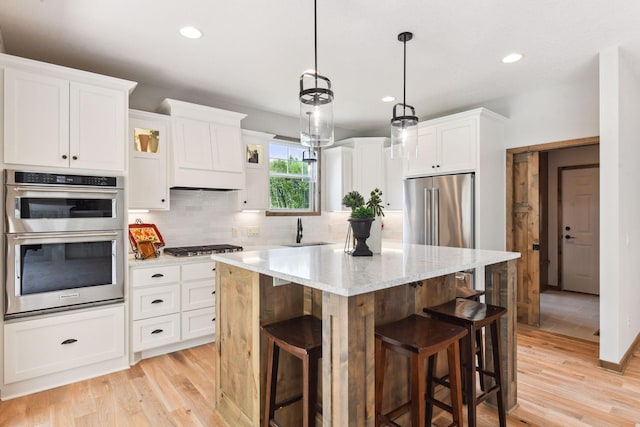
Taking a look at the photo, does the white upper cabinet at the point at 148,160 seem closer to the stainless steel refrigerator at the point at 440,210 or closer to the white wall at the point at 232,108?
the white wall at the point at 232,108

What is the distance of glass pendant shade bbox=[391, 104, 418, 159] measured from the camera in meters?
2.61

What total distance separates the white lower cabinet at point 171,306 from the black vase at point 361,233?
1.87 metres

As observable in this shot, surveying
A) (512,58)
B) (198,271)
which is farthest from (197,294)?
(512,58)

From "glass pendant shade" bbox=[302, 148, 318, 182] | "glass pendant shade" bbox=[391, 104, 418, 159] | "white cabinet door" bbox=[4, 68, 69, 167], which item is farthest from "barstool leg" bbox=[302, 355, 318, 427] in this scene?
"glass pendant shade" bbox=[302, 148, 318, 182]

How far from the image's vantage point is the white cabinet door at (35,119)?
8.18 ft

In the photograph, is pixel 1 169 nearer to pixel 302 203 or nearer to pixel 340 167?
pixel 302 203

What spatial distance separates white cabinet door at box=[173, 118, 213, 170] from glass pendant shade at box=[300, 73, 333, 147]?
1649 millimetres

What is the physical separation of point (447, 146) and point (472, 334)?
2744mm

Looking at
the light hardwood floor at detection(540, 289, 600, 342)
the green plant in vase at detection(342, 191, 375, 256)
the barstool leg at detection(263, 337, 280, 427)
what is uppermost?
the green plant in vase at detection(342, 191, 375, 256)

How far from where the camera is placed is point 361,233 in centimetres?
217

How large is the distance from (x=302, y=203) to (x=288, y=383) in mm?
3387

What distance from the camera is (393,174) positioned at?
198 inches

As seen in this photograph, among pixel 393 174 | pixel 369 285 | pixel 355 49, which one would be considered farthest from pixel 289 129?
pixel 369 285

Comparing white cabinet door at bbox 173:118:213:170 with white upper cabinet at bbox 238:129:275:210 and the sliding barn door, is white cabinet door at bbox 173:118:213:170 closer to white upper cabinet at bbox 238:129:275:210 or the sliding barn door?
white upper cabinet at bbox 238:129:275:210
